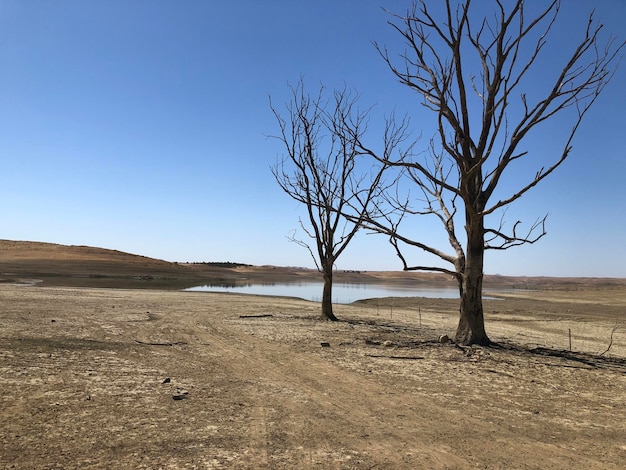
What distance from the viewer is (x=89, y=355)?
8047 mm

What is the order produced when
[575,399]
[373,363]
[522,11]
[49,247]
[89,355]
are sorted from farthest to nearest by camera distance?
[49,247] < [522,11] < [373,363] < [89,355] < [575,399]

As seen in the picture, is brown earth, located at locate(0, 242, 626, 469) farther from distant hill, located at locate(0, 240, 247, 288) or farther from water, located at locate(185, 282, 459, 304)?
distant hill, located at locate(0, 240, 247, 288)

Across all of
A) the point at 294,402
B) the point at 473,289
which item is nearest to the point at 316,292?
the point at 473,289

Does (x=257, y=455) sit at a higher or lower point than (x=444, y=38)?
lower

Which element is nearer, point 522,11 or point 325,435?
point 325,435

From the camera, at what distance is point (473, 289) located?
10891 mm

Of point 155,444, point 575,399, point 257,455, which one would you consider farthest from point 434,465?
point 575,399

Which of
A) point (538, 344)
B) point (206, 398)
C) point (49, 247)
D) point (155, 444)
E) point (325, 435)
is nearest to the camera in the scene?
point (155, 444)

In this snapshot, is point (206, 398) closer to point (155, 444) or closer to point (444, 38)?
point (155, 444)

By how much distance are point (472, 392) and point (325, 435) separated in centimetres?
298

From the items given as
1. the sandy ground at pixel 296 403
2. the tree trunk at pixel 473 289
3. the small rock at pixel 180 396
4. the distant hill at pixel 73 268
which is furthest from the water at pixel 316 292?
the small rock at pixel 180 396

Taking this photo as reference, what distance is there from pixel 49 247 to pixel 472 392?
90.7 m

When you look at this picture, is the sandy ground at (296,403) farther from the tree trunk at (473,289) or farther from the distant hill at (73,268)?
the distant hill at (73,268)

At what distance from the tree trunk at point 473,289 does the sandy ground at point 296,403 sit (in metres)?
0.51
